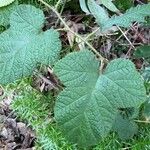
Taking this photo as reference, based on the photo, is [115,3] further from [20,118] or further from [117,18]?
[20,118]

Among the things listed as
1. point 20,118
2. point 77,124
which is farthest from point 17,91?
point 77,124

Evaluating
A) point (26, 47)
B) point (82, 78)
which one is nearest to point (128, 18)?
point (82, 78)

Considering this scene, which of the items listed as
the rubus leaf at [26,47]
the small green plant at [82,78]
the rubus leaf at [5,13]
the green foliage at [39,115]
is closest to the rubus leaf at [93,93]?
the small green plant at [82,78]

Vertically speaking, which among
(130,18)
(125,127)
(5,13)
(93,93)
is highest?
(5,13)

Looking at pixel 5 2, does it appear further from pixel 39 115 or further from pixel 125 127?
pixel 125 127

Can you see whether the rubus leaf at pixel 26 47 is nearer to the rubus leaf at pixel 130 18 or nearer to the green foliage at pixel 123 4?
the rubus leaf at pixel 130 18
